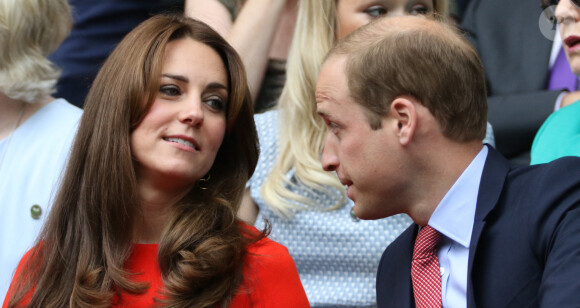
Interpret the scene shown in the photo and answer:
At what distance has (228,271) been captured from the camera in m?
2.89

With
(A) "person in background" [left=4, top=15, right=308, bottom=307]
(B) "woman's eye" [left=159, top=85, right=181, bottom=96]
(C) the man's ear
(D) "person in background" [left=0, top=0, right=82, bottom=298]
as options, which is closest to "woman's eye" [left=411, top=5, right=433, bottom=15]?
(A) "person in background" [left=4, top=15, right=308, bottom=307]

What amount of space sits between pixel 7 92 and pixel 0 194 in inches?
17.3

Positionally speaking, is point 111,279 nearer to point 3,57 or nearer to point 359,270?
point 359,270

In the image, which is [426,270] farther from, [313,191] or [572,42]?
[313,191]

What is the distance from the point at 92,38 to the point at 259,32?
0.97 meters

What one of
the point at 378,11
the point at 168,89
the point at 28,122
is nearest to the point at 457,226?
the point at 168,89

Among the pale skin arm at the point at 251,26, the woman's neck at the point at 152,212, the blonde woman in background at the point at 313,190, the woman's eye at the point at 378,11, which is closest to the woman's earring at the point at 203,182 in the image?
the woman's neck at the point at 152,212

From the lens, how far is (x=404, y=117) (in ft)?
8.15

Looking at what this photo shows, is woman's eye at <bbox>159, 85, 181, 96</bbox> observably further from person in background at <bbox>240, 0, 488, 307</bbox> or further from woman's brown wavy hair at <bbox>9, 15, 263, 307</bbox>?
person in background at <bbox>240, 0, 488, 307</bbox>

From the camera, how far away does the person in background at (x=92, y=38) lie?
4445 mm

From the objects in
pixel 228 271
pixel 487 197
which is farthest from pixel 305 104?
pixel 487 197

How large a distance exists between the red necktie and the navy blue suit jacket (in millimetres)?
158

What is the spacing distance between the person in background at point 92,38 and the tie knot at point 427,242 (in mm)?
2273

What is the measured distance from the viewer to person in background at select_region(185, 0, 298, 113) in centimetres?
400
